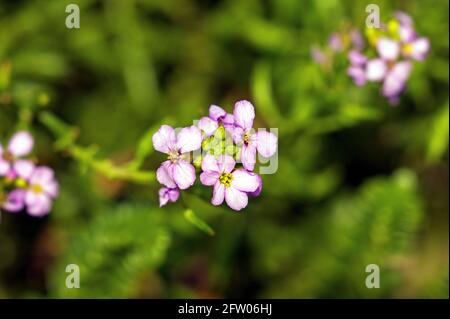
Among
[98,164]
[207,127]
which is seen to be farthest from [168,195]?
[98,164]

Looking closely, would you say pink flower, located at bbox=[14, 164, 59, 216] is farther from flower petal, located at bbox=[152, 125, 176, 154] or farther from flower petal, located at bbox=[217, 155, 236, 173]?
flower petal, located at bbox=[217, 155, 236, 173]

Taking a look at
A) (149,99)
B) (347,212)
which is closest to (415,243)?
(347,212)

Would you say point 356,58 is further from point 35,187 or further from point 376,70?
point 35,187

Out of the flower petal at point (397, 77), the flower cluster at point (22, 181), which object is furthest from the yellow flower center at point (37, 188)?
the flower petal at point (397, 77)

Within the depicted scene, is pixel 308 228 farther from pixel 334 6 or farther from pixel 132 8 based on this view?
pixel 132 8

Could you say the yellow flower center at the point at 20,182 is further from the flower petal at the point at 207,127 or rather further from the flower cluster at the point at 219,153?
the flower petal at the point at 207,127
